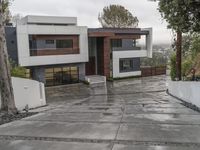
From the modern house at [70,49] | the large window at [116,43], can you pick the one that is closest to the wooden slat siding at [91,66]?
the modern house at [70,49]

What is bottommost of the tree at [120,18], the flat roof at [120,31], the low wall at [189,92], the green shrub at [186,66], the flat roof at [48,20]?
the low wall at [189,92]

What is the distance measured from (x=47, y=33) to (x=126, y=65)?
487 inches

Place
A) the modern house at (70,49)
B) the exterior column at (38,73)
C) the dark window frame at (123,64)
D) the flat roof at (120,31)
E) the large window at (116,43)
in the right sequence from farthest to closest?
the dark window frame at (123,64)
the large window at (116,43)
the flat roof at (120,31)
the exterior column at (38,73)
the modern house at (70,49)

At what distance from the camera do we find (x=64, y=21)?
110ft

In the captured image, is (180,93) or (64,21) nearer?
(180,93)

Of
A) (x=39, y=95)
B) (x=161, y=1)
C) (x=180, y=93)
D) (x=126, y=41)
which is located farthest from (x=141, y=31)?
(x=161, y=1)

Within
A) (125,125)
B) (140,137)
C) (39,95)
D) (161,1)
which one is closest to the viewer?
(140,137)

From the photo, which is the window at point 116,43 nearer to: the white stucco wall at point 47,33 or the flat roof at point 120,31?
the flat roof at point 120,31

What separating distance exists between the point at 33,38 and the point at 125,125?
23026mm

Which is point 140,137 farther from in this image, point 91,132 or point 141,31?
point 141,31

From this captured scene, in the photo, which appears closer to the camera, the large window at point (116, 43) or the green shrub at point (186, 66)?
the green shrub at point (186, 66)

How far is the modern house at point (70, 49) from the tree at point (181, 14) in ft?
64.6

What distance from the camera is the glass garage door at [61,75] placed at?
102ft

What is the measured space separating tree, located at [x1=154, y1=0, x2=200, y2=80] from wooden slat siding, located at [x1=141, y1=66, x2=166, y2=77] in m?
28.9
